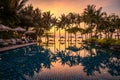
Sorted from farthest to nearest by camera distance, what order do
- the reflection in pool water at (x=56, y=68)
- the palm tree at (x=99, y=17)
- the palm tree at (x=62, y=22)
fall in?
the palm tree at (x=62, y=22)
the palm tree at (x=99, y=17)
the reflection in pool water at (x=56, y=68)

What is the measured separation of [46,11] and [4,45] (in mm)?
38763

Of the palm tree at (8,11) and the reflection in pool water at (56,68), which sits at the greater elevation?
the palm tree at (8,11)

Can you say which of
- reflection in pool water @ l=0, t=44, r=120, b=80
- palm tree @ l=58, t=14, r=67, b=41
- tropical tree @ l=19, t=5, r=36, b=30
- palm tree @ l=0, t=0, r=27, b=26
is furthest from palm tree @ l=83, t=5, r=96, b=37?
reflection in pool water @ l=0, t=44, r=120, b=80

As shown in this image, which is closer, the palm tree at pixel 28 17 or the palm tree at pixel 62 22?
the palm tree at pixel 28 17

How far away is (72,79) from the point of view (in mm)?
9484

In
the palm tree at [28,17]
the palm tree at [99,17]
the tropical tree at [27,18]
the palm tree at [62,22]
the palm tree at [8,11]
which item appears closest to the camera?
the palm tree at [8,11]

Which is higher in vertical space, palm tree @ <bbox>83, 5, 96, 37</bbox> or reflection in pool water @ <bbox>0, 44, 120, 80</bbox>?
palm tree @ <bbox>83, 5, 96, 37</bbox>

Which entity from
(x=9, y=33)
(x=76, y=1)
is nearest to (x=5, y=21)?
(x=9, y=33)

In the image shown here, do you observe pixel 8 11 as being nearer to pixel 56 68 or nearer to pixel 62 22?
pixel 56 68

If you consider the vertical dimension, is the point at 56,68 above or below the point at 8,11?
below

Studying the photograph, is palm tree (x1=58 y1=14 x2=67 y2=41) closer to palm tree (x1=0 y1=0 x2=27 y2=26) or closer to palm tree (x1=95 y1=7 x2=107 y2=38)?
palm tree (x1=95 y1=7 x2=107 y2=38)

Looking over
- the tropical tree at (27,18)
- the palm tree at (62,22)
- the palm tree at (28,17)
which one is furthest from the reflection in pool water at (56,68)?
the palm tree at (62,22)

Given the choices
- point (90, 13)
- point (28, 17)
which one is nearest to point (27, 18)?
point (28, 17)

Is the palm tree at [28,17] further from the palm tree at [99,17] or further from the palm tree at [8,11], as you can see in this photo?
the palm tree at [99,17]
